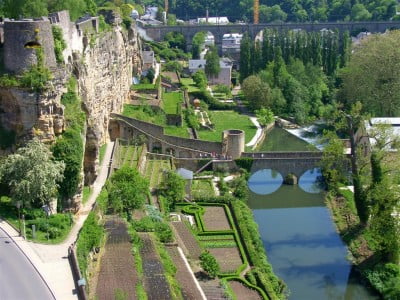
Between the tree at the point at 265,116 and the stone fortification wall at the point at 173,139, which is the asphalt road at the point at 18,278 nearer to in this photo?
the stone fortification wall at the point at 173,139

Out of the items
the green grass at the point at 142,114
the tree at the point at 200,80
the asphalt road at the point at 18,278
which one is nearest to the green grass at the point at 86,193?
the asphalt road at the point at 18,278

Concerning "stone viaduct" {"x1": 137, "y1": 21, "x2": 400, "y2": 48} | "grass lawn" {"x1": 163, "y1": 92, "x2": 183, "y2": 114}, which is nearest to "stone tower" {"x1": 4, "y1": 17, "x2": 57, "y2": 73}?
"grass lawn" {"x1": 163, "y1": 92, "x2": 183, "y2": 114}

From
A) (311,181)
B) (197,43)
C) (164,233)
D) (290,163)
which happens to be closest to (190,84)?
(197,43)

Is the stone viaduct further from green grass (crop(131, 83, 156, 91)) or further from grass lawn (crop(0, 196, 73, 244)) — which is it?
grass lawn (crop(0, 196, 73, 244))

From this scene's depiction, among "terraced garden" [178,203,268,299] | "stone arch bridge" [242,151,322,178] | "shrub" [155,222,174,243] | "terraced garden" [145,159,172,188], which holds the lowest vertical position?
"terraced garden" [178,203,268,299]

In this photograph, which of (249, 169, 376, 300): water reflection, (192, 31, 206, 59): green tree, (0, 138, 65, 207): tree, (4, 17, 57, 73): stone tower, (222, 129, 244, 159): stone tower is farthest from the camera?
(192, 31, 206, 59): green tree

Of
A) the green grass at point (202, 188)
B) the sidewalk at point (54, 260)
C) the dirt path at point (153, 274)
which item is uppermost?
the sidewalk at point (54, 260)
